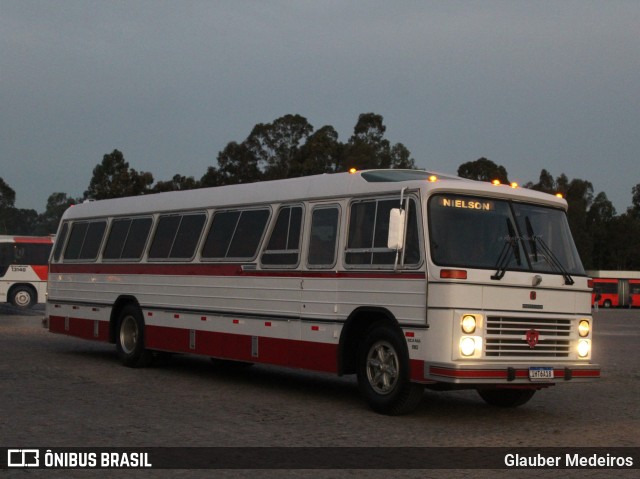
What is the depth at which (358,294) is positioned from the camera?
12.1 meters

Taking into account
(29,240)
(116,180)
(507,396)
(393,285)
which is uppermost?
(116,180)

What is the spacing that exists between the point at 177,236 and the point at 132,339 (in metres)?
2.19

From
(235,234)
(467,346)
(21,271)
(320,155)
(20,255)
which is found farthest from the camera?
(320,155)

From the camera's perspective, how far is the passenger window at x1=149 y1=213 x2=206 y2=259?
15906 millimetres

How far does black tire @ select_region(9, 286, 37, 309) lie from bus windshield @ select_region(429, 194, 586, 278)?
31.2 meters

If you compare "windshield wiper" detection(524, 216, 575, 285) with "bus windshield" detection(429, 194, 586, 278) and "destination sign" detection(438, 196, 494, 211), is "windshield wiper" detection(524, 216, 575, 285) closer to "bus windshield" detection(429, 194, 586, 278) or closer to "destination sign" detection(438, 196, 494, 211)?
"bus windshield" detection(429, 194, 586, 278)

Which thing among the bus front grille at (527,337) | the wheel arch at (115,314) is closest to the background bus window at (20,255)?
the wheel arch at (115,314)

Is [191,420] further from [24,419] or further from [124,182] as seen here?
[124,182]

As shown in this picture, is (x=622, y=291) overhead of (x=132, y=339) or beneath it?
overhead

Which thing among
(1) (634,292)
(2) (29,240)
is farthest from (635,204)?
(2) (29,240)

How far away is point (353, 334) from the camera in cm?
1238

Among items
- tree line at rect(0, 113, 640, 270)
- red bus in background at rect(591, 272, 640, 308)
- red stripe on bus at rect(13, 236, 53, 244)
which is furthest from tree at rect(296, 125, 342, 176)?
red stripe on bus at rect(13, 236, 53, 244)

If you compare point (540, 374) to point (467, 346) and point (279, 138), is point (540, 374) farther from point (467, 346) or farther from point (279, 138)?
point (279, 138)

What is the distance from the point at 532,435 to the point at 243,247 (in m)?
5.64
